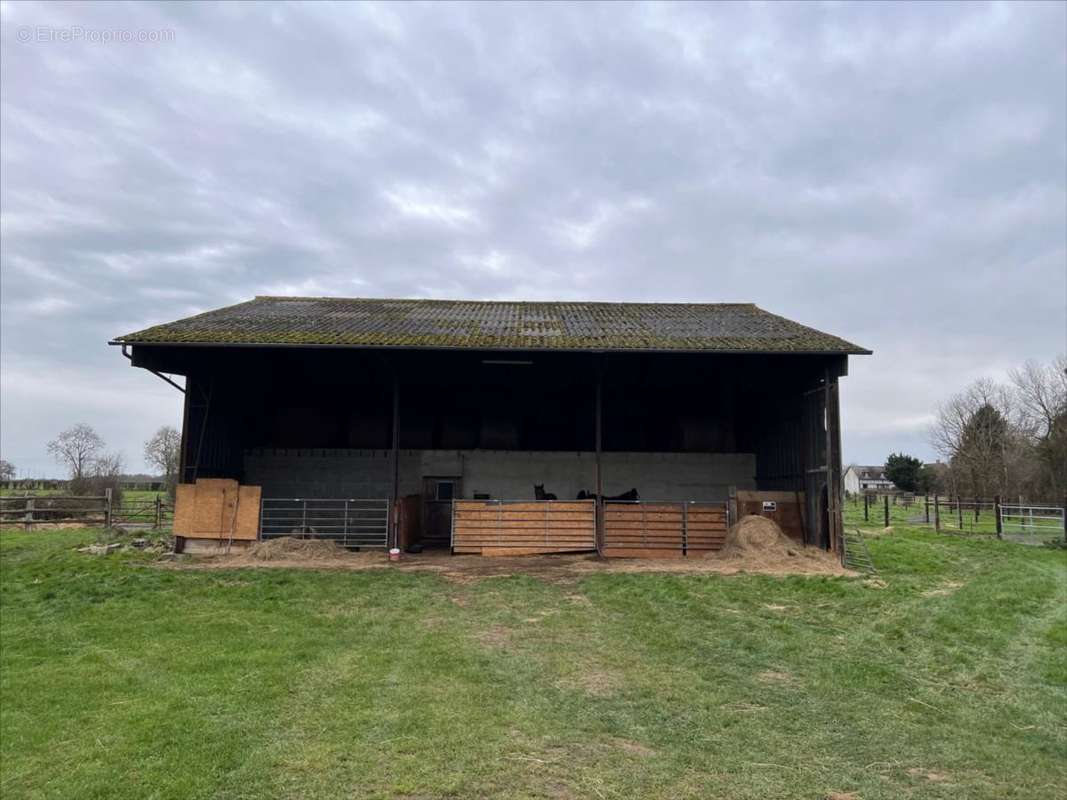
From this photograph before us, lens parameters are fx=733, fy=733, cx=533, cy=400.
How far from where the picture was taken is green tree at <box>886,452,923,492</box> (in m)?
58.0

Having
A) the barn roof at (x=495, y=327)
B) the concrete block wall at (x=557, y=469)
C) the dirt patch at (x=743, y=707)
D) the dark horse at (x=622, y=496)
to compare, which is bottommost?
the dirt patch at (x=743, y=707)

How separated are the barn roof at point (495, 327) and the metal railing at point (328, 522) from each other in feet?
13.9

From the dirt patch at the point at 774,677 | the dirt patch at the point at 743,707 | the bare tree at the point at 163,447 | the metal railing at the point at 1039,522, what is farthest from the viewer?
the bare tree at the point at 163,447

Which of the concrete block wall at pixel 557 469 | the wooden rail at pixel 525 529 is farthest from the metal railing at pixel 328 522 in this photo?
the wooden rail at pixel 525 529

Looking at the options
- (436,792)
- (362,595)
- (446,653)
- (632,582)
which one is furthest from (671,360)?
(436,792)

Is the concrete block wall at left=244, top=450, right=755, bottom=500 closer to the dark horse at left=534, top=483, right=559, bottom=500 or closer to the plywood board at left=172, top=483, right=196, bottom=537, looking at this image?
the dark horse at left=534, top=483, right=559, bottom=500

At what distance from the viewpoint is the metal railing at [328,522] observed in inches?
725

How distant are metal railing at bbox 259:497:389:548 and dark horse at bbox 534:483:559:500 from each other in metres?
4.23

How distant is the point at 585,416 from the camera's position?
70.4 ft

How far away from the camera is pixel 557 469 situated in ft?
68.8

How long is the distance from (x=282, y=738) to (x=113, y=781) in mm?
1038

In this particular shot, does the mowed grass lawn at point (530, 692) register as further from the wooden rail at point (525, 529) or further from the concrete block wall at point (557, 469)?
the concrete block wall at point (557, 469)

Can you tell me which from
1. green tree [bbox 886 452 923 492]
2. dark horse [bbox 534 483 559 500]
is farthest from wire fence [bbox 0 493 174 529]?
green tree [bbox 886 452 923 492]

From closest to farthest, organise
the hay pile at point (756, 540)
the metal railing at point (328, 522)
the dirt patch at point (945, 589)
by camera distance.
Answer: the dirt patch at point (945, 589) < the hay pile at point (756, 540) < the metal railing at point (328, 522)
